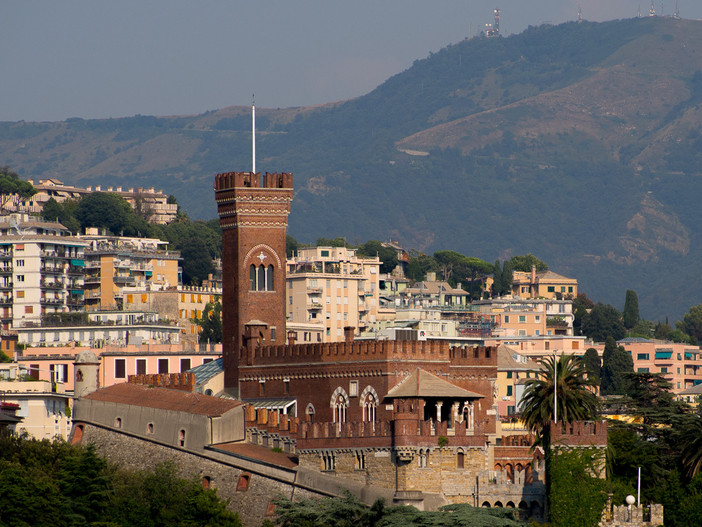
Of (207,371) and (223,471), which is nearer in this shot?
(223,471)

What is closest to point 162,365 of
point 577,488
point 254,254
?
point 254,254

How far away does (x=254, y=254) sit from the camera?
4003 inches

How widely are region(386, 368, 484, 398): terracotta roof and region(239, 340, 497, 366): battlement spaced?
1.29 meters

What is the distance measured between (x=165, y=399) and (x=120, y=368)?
41338 millimetres

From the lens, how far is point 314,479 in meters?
81.8

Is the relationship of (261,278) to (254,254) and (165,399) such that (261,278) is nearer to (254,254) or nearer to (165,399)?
(254,254)

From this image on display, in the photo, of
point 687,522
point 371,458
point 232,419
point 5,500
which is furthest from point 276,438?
point 687,522

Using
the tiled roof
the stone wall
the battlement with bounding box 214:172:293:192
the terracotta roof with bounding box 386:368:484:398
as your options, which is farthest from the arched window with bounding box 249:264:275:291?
the terracotta roof with bounding box 386:368:484:398

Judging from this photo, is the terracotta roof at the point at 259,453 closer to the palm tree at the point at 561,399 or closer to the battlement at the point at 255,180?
the palm tree at the point at 561,399

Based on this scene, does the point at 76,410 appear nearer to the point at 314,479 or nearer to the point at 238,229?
the point at 238,229

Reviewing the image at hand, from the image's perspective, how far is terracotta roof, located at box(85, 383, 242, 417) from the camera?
89438 millimetres

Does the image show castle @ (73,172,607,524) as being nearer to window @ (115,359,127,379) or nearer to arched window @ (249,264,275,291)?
arched window @ (249,264,275,291)

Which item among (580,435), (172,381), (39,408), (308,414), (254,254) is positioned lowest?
(39,408)

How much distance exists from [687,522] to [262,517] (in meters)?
22.5
